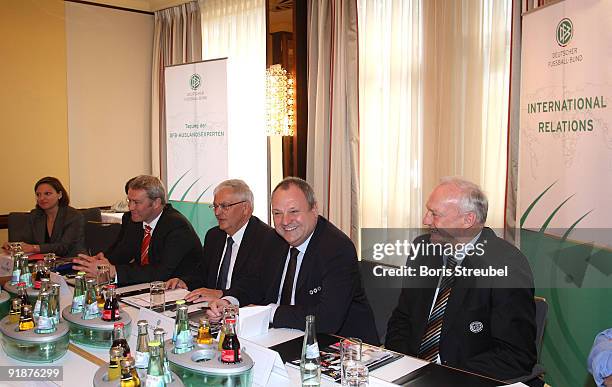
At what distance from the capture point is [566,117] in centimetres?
314

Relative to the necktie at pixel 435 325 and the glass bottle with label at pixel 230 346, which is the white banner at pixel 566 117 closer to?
the necktie at pixel 435 325

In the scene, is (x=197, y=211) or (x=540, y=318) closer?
Result: (x=540, y=318)

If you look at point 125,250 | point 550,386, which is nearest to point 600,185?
point 550,386

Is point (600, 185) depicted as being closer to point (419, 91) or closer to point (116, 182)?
point (419, 91)

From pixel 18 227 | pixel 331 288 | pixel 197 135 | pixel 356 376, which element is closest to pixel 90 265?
pixel 331 288

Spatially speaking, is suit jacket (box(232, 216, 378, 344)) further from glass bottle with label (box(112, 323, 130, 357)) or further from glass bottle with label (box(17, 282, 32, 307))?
glass bottle with label (box(17, 282, 32, 307))

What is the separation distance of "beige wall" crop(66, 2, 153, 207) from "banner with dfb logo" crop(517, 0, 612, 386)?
489 cm

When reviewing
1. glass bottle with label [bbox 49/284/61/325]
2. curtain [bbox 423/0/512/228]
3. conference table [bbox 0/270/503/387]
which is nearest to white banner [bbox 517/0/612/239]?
curtain [bbox 423/0/512/228]

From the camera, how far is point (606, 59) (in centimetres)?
293

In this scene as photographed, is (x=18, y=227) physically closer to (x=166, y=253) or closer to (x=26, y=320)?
(x=166, y=253)

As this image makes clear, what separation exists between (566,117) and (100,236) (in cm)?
336

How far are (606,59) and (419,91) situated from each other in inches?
66.1

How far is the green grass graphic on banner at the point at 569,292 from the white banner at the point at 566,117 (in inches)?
1.9

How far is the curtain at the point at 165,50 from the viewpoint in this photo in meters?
6.62
